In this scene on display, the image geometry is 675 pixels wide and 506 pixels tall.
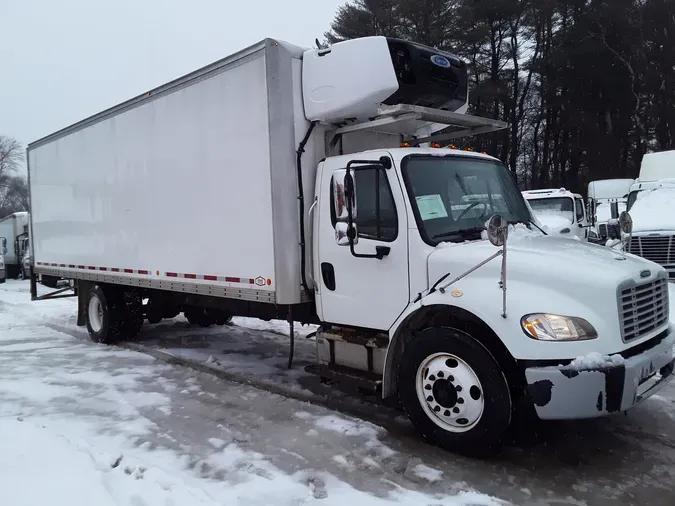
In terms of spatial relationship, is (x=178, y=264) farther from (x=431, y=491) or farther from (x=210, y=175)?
(x=431, y=491)

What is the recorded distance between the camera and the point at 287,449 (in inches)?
185

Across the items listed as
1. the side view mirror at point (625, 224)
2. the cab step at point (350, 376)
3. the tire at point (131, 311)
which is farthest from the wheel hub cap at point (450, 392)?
the tire at point (131, 311)

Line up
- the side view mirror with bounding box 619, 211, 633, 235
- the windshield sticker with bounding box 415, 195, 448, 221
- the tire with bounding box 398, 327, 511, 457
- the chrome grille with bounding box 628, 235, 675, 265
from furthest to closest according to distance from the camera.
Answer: the chrome grille with bounding box 628, 235, 675, 265
the side view mirror with bounding box 619, 211, 633, 235
the windshield sticker with bounding box 415, 195, 448, 221
the tire with bounding box 398, 327, 511, 457

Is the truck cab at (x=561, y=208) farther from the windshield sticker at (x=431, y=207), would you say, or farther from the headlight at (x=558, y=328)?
the headlight at (x=558, y=328)

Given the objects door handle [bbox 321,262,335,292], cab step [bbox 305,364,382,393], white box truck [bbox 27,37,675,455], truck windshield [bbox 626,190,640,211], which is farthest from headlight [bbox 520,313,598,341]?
truck windshield [bbox 626,190,640,211]

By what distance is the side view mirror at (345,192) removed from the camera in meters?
4.76

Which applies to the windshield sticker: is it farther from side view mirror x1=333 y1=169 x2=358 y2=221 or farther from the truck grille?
the truck grille

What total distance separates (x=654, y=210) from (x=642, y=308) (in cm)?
1058

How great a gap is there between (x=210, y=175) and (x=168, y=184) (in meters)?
1.02

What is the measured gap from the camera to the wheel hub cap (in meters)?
4.32

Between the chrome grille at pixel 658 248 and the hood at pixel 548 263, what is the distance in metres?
8.64

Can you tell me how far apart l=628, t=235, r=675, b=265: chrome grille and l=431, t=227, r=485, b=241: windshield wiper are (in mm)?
8805

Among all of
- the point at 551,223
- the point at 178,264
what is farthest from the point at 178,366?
the point at 551,223

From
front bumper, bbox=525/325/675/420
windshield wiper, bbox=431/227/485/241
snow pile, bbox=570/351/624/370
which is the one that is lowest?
front bumper, bbox=525/325/675/420
